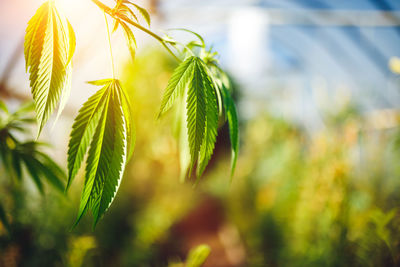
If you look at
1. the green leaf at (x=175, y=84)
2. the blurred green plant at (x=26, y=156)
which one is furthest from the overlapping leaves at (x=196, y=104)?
the blurred green plant at (x=26, y=156)

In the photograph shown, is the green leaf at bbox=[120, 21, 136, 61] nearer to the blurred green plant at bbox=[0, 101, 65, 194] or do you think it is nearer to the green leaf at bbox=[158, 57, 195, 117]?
the green leaf at bbox=[158, 57, 195, 117]

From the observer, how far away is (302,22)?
3984mm

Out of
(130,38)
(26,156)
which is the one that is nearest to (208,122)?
(130,38)

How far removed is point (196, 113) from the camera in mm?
246

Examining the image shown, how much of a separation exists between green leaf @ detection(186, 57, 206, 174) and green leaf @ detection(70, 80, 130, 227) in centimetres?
7

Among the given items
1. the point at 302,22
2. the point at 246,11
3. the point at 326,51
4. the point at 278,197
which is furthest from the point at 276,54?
the point at 278,197

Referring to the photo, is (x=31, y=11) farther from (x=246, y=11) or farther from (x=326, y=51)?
(x=326, y=51)

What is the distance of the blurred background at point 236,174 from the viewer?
996mm

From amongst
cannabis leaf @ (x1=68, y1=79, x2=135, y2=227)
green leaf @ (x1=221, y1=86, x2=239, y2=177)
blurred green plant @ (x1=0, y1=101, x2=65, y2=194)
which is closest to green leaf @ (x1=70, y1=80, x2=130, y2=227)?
cannabis leaf @ (x1=68, y1=79, x2=135, y2=227)

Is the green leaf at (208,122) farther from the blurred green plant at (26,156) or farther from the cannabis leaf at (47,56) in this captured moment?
the blurred green plant at (26,156)

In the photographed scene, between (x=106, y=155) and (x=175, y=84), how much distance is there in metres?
0.10

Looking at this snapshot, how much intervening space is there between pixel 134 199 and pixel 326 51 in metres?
4.32

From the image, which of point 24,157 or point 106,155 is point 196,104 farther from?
point 24,157

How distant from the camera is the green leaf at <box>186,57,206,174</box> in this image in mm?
241
